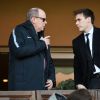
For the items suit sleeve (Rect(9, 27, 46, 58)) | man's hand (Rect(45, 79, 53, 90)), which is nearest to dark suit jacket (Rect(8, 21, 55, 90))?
suit sleeve (Rect(9, 27, 46, 58))

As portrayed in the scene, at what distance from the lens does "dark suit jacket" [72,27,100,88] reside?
6785 mm

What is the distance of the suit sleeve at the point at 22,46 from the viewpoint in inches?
252

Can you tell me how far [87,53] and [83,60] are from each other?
11cm

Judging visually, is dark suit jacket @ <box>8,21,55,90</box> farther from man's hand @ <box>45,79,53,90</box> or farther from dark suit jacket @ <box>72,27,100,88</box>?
dark suit jacket @ <box>72,27,100,88</box>

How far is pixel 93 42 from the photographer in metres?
6.84

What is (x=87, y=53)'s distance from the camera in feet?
22.4

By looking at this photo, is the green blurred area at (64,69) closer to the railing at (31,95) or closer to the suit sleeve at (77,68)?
the suit sleeve at (77,68)

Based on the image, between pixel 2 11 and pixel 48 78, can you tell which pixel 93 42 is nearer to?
pixel 48 78

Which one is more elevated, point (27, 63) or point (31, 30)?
point (31, 30)

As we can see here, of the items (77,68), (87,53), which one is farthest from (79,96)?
(77,68)

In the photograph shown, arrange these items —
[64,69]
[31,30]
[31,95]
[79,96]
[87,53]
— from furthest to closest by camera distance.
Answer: [64,69] < [87,53] < [31,30] < [31,95] < [79,96]

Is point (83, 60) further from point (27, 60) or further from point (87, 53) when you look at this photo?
point (27, 60)

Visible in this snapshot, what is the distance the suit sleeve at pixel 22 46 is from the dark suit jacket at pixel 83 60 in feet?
1.91

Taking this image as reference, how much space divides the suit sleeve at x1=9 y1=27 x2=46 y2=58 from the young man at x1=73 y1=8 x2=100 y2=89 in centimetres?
59
